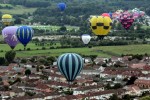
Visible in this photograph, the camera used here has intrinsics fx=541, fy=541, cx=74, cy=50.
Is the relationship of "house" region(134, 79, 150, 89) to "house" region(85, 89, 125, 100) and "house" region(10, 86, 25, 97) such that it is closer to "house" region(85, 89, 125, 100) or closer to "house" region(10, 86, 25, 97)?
"house" region(85, 89, 125, 100)

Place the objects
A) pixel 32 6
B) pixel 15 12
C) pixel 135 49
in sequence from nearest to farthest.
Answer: pixel 135 49 < pixel 15 12 < pixel 32 6

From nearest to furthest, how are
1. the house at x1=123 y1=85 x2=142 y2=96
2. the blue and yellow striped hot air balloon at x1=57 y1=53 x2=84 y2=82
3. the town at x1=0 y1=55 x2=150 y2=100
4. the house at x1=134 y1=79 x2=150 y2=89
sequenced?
the town at x1=0 y1=55 x2=150 y2=100 < the house at x1=123 y1=85 x2=142 y2=96 < the blue and yellow striped hot air balloon at x1=57 y1=53 x2=84 y2=82 < the house at x1=134 y1=79 x2=150 y2=89

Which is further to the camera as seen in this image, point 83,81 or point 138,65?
point 138,65

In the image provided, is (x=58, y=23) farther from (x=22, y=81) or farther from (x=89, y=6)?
(x=22, y=81)

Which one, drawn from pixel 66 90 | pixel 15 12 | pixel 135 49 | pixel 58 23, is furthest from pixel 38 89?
pixel 15 12

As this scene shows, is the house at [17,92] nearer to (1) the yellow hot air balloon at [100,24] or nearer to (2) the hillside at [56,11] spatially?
(1) the yellow hot air balloon at [100,24]

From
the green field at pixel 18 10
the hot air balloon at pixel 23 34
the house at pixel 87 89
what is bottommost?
the house at pixel 87 89

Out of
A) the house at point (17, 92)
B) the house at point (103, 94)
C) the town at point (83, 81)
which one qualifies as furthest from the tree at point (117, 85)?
the house at point (17, 92)

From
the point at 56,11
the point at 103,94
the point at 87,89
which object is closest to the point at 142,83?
the point at 87,89

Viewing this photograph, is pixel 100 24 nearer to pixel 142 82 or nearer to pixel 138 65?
pixel 138 65

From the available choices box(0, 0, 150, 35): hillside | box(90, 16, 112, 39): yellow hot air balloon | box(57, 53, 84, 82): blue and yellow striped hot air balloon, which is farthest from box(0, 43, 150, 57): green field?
box(57, 53, 84, 82): blue and yellow striped hot air balloon

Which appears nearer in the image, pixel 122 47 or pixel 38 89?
pixel 38 89
